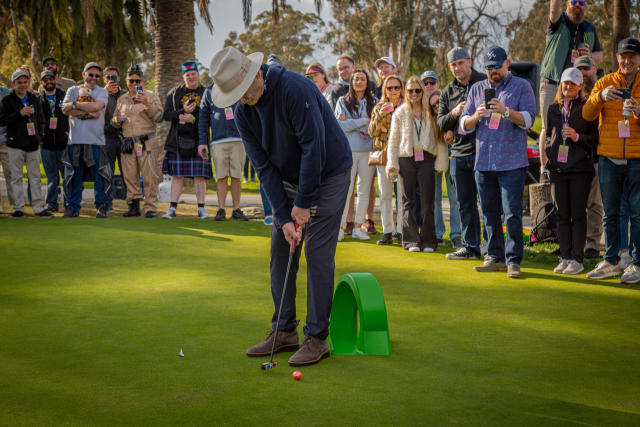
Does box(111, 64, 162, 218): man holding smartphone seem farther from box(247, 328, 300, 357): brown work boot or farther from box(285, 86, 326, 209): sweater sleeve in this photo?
box(285, 86, 326, 209): sweater sleeve

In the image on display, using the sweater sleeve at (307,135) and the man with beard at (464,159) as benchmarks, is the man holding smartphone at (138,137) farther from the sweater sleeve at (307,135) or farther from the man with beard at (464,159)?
the sweater sleeve at (307,135)

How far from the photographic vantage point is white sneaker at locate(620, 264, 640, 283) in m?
7.02

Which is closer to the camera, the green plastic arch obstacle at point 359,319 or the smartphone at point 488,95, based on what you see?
the green plastic arch obstacle at point 359,319

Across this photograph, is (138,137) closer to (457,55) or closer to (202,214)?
(202,214)

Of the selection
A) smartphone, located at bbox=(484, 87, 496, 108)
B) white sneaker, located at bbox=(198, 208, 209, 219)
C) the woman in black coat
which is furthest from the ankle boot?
the woman in black coat

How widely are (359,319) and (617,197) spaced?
401 centimetres

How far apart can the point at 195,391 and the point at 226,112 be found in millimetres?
7763

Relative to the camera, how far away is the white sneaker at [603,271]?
7324 mm

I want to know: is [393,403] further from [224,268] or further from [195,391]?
[224,268]

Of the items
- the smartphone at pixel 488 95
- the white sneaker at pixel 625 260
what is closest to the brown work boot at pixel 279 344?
the smartphone at pixel 488 95

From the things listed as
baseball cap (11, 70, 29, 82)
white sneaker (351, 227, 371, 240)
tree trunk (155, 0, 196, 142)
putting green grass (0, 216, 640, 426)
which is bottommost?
putting green grass (0, 216, 640, 426)

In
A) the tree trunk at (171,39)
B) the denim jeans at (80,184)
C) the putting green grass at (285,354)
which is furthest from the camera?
the tree trunk at (171,39)

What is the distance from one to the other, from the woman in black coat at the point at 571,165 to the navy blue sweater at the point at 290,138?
3.83 metres

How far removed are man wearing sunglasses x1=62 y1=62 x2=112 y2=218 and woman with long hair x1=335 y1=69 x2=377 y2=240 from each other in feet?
14.1
